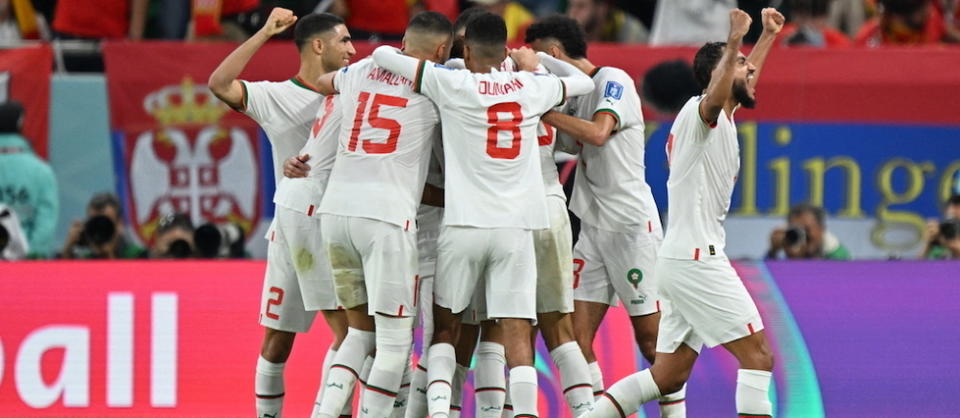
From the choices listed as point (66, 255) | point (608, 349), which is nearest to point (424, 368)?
point (608, 349)

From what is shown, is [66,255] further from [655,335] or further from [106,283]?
[655,335]

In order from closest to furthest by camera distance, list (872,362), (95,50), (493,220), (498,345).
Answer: (493,220) → (498,345) → (872,362) → (95,50)

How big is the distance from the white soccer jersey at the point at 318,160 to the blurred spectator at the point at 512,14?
4.87 meters

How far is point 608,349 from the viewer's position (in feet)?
34.6

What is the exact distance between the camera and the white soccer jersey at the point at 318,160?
880 cm

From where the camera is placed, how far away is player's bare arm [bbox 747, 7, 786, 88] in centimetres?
793

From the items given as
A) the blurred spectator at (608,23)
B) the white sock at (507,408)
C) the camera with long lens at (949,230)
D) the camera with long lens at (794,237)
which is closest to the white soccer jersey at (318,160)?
the white sock at (507,408)

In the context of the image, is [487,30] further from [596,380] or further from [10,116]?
[10,116]

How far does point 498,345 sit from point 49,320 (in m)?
3.44

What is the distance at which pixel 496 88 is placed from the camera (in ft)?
27.0

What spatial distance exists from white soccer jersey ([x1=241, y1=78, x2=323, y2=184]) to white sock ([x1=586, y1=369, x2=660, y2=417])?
2.20 m

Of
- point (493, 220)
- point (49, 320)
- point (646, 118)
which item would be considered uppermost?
point (646, 118)

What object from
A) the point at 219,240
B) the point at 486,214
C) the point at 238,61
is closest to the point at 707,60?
the point at 486,214

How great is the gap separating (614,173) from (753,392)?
1512mm
